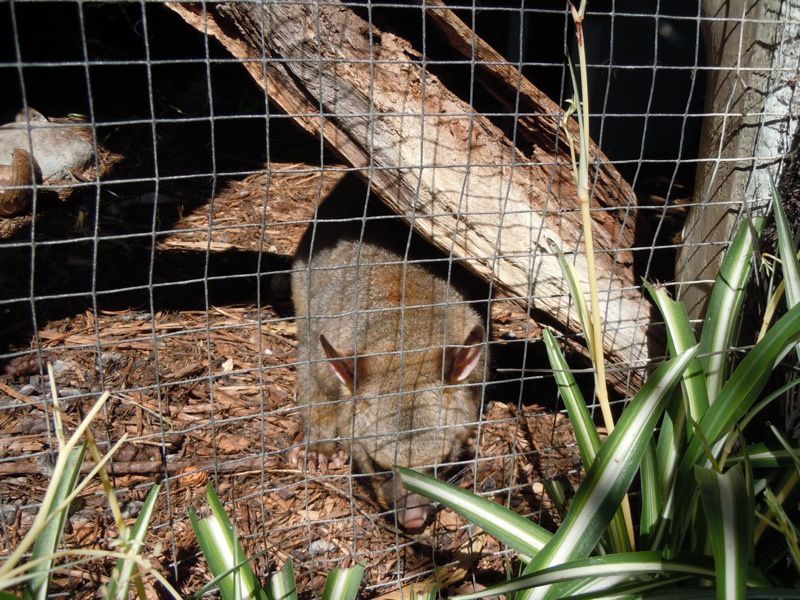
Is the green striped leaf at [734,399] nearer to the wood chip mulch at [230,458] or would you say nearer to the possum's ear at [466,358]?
the wood chip mulch at [230,458]

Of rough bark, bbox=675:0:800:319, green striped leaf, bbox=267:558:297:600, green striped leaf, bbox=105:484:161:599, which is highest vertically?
rough bark, bbox=675:0:800:319

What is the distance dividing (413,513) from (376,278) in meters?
1.43

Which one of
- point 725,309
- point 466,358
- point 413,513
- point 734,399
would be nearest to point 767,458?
point 734,399

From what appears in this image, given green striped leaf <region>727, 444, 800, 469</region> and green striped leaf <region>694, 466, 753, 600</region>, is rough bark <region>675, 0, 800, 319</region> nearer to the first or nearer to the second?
green striped leaf <region>727, 444, 800, 469</region>

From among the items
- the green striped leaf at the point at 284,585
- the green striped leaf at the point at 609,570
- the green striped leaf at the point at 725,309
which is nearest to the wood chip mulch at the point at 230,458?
the green striped leaf at the point at 284,585

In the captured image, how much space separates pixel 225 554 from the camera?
2.75 meters

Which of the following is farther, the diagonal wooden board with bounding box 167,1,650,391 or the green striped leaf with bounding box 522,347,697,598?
the diagonal wooden board with bounding box 167,1,650,391

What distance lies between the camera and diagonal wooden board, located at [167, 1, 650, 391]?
3.53 meters

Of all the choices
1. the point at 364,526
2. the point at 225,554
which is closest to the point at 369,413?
the point at 364,526

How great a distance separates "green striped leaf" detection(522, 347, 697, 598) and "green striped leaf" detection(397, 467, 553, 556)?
9.8 inches

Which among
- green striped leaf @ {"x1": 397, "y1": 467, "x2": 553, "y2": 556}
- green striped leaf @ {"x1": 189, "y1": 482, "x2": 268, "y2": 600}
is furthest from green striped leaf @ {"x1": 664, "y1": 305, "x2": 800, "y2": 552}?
green striped leaf @ {"x1": 189, "y1": 482, "x2": 268, "y2": 600}

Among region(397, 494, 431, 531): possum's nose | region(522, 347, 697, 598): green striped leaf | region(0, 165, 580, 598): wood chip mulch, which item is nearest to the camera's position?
region(522, 347, 697, 598): green striped leaf

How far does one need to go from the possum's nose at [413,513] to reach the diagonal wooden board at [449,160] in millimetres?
1186

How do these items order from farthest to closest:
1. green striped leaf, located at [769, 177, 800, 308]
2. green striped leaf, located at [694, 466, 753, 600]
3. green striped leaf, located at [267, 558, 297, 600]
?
green striped leaf, located at [769, 177, 800, 308] → green striped leaf, located at [267, 558, 297, 600] → green striped leaf, located at [694, 466, 753, 600]
